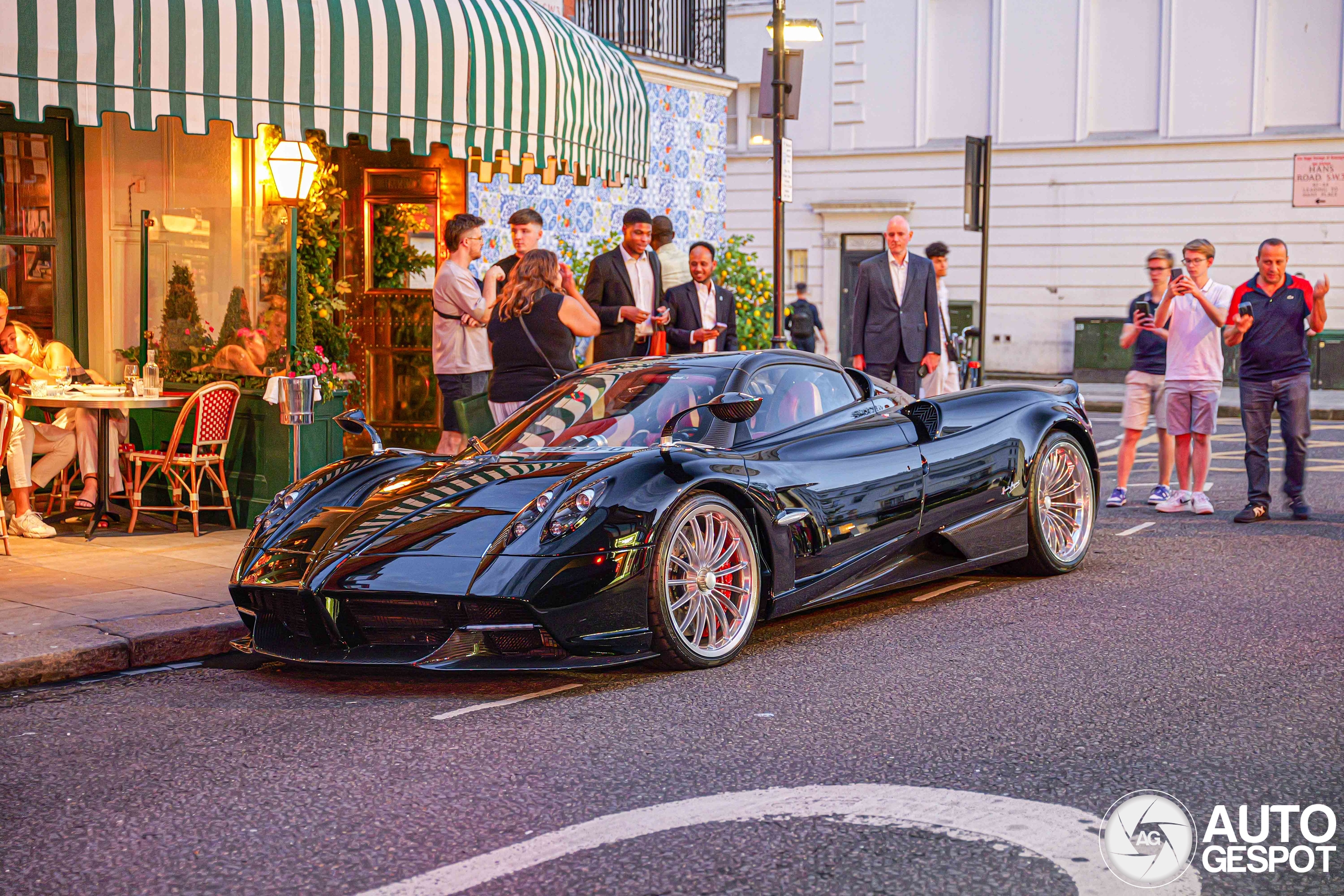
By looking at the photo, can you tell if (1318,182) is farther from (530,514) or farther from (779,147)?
(530,514)

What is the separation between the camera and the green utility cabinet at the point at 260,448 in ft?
31.3

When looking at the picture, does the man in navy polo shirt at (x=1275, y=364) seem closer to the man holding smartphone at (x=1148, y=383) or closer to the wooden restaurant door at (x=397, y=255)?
the man holding smartphone at (x=1148, y=383)

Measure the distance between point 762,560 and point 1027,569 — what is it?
7.58 feet

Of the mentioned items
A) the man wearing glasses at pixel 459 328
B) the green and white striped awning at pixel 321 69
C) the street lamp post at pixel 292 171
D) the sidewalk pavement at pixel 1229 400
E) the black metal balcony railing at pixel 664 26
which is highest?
the black metal balcony railing at pixel 664 26

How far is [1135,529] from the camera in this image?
31.4 ft

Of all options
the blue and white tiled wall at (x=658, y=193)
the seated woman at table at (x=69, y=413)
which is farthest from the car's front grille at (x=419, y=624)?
the blue and white tiled wall at (x=658, y=193)

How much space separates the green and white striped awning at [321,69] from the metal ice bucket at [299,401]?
4.72 ft

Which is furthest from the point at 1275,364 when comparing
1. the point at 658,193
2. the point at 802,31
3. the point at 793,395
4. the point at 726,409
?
the point at 658,193

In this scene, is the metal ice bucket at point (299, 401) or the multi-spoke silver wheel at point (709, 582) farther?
the metal ice bucket at point (299, 401)

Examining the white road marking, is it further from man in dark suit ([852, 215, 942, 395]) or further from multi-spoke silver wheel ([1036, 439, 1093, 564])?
man in dark suit ([852, 215, 942, 395])

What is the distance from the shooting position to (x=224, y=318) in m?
9.95

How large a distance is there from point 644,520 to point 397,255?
819cm

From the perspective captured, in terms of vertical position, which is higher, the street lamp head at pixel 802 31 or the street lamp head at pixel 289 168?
the street lamp head at pixel 802 31

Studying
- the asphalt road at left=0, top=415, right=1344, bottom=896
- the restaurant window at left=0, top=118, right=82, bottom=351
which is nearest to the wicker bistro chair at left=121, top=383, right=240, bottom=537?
the restaurant window at left=0, top=118, right=82, bottom=351
